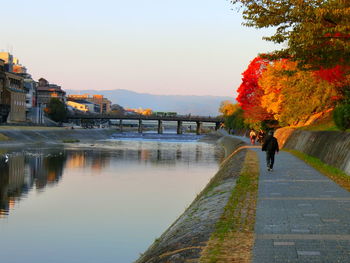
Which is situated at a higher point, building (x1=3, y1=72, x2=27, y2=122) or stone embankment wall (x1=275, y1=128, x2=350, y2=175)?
building (x1=3, y1=72, x2=27, y2=122)

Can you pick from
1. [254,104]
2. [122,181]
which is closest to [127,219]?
[122,181]

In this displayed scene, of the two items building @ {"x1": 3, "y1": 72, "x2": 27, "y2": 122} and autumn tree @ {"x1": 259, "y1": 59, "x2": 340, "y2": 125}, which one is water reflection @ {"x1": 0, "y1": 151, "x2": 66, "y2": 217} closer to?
autumn tree @ {"x1": 259, "y1": 59, "x2": 340, "y2": 125}

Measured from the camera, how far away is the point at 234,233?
10.2m

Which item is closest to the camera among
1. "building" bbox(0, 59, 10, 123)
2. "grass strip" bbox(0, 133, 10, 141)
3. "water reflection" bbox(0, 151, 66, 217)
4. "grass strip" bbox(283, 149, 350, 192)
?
"grass strip" bbox(283, 149, 350, 192)

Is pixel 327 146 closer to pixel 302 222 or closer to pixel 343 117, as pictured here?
pixel 343 117

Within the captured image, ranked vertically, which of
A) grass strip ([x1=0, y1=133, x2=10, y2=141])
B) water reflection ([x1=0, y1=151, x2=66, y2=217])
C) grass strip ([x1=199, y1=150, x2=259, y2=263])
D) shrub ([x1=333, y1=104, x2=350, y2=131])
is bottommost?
water reflection ([x1=0, y1=151, x2=66, y2=217])

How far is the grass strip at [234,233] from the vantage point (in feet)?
27.7

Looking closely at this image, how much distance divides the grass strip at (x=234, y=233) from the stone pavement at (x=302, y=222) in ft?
0.62

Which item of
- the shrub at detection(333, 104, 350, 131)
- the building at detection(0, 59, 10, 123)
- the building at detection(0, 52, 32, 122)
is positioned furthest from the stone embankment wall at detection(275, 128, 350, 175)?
the building at detection(0, 52, 32, 122)

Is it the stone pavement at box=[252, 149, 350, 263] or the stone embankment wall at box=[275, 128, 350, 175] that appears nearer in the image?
the stone pavement at box=[252, 149, 350, 263]

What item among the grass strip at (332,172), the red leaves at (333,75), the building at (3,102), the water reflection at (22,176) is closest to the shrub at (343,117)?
the grass strip at (332,172)

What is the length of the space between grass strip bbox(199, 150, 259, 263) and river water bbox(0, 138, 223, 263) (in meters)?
4.20

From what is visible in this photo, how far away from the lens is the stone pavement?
Answer: 8.28 meters

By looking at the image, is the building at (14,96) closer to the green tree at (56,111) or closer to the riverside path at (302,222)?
the green tree at (56,111)
